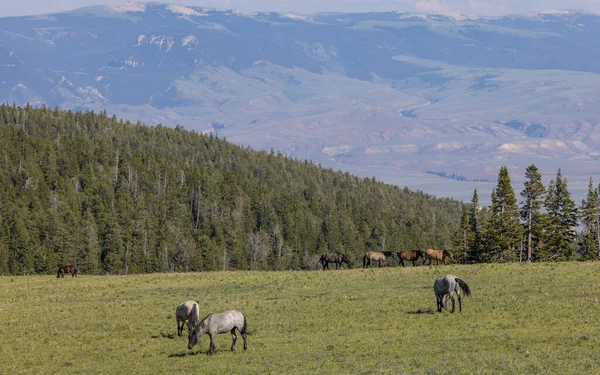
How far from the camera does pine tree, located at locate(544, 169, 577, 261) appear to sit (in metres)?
87.4

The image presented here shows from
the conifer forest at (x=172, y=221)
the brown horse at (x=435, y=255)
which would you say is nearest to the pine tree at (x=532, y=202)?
the conifer forest at (x=172, y=221)

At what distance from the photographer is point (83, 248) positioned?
130250 millimetres

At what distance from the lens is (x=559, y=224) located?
88188mm

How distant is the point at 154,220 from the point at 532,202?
302 feet

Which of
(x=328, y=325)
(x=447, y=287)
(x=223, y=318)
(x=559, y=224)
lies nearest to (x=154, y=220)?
(x=559, y=224)

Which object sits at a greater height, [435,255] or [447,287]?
[435,255]

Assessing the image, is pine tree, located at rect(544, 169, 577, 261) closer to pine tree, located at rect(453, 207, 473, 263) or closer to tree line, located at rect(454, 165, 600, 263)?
tree line, located at rect(454, 165, 600, 263)

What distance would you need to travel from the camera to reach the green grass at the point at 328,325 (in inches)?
1140

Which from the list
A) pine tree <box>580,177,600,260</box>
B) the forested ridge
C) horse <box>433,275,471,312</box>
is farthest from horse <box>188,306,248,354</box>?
the forested ridge

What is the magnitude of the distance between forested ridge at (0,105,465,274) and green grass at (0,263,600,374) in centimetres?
7759

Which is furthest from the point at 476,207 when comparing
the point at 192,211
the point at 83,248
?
the point at 192,211

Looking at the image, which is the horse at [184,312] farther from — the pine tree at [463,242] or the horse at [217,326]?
the pine tree at [463,242]

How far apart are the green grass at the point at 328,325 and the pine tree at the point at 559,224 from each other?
111 ft

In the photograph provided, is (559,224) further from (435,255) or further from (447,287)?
(447,287)
